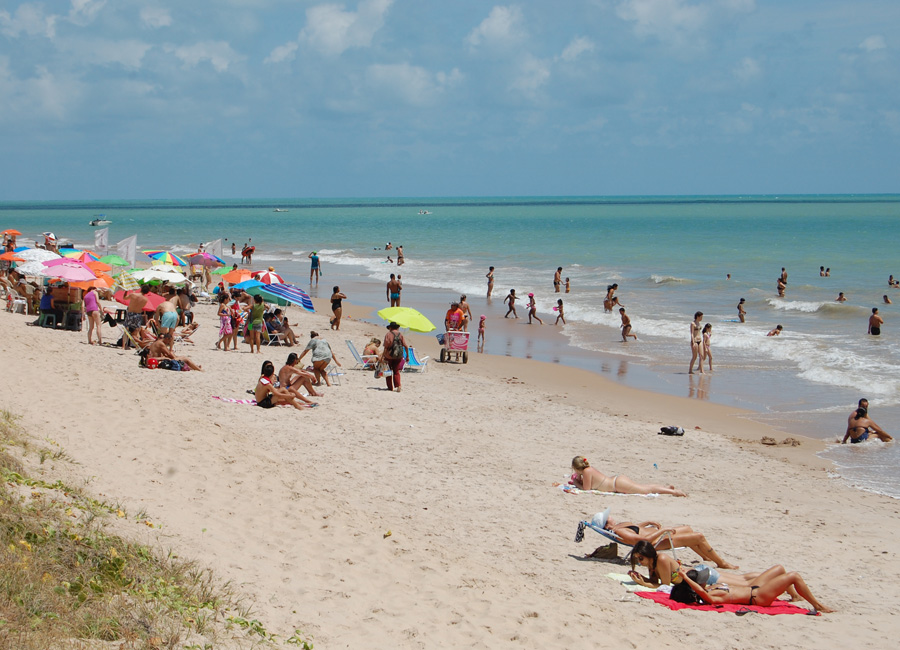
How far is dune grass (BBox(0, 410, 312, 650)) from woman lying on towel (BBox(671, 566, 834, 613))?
11.2 ft

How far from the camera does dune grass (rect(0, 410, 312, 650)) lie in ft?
15.1

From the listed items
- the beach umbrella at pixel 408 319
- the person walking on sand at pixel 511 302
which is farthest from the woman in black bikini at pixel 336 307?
the person walking on sand at pixel 511 302

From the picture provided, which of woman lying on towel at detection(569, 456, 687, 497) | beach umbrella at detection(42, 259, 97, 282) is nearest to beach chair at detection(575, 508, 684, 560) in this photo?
woman lying on towel at detection(569, 456, 687, 497)

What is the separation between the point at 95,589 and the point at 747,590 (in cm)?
512

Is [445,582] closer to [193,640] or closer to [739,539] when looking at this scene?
[193,640]

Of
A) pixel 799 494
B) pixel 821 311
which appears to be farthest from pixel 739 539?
pixel 821 311

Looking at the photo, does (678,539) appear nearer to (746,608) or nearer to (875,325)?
(746,608)

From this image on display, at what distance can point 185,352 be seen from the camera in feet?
53.8

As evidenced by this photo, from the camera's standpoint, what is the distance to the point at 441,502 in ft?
29.2

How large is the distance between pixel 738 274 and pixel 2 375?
3595cm

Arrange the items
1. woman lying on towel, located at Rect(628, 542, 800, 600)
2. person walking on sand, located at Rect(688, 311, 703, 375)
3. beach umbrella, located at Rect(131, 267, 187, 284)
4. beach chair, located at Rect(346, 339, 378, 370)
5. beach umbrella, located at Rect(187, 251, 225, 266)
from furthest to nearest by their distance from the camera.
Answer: beach umbrella, located at Rect(187, 251, 225, 266), beach umbrella, located at Rect(131, 267, 187, 284), person walking on sand, located at Rect(688, 311, 703, 375), beach chair, located at Rect(346, 339, 378, 370), woman lying on towel, located at Rect(628, 542, 800, 600)

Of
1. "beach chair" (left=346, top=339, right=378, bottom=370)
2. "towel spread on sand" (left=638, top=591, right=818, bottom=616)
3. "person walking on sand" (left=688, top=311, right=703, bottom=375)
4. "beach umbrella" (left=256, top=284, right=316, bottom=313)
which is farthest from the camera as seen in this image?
"beach umbrella" (left=256, top=284, right=316, bottom=313)

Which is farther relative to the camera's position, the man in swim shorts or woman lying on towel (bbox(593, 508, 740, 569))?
the man in swim shorts

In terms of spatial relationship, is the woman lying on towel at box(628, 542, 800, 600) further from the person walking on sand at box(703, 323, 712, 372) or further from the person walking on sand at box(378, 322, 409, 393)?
the person walking on sand at box(703, 323, 712, 372)
